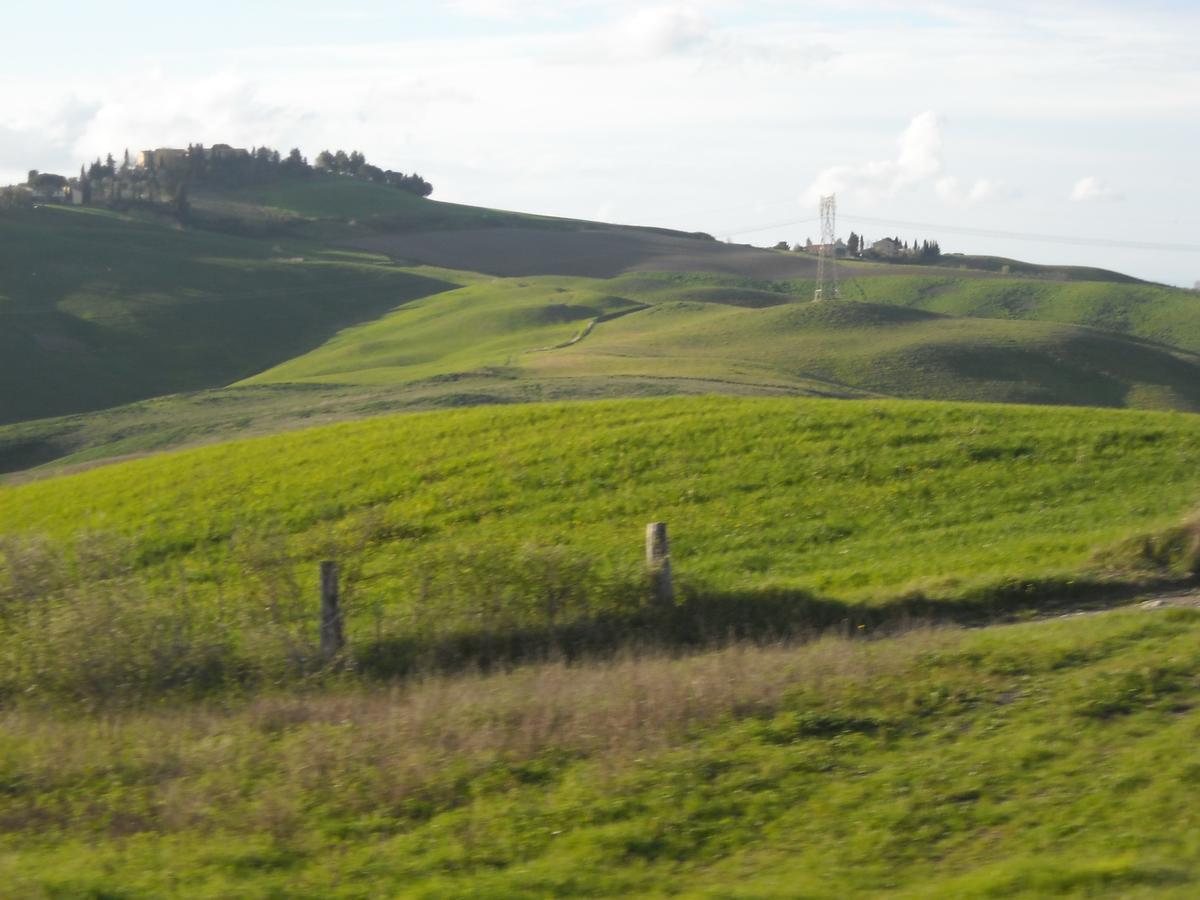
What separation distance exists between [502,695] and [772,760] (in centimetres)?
319

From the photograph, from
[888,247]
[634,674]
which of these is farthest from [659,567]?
[888,247]

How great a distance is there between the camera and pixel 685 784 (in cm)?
941

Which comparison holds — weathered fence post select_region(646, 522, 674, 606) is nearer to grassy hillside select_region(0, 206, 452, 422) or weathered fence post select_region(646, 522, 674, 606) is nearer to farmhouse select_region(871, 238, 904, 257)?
grassy hillside select_region(0, 206, 452, 422)

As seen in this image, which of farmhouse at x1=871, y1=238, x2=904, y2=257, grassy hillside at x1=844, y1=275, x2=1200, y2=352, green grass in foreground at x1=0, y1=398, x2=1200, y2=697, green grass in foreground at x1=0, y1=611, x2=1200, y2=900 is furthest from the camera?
farmhouse at x1=871, y1=238, x2=904, y2=257

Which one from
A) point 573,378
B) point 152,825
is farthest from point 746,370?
point 152,825

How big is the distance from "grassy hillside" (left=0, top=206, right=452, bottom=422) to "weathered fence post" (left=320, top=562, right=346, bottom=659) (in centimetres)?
6515

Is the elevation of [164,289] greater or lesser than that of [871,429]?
greater

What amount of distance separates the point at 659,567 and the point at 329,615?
4131mm

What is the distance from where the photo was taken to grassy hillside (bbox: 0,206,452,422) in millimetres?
84750

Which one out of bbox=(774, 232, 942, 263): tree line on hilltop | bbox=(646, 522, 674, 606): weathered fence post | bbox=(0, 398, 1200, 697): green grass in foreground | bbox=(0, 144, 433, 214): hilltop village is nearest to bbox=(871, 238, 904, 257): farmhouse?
bbox=(774, 232, 942, 263): tree line on hilltop

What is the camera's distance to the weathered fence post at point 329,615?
49.2 feet

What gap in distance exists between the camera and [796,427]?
26.0 m

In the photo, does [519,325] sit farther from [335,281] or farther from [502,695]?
[502,695]

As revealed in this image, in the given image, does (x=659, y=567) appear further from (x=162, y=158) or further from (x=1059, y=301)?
(x=162, y=158)
